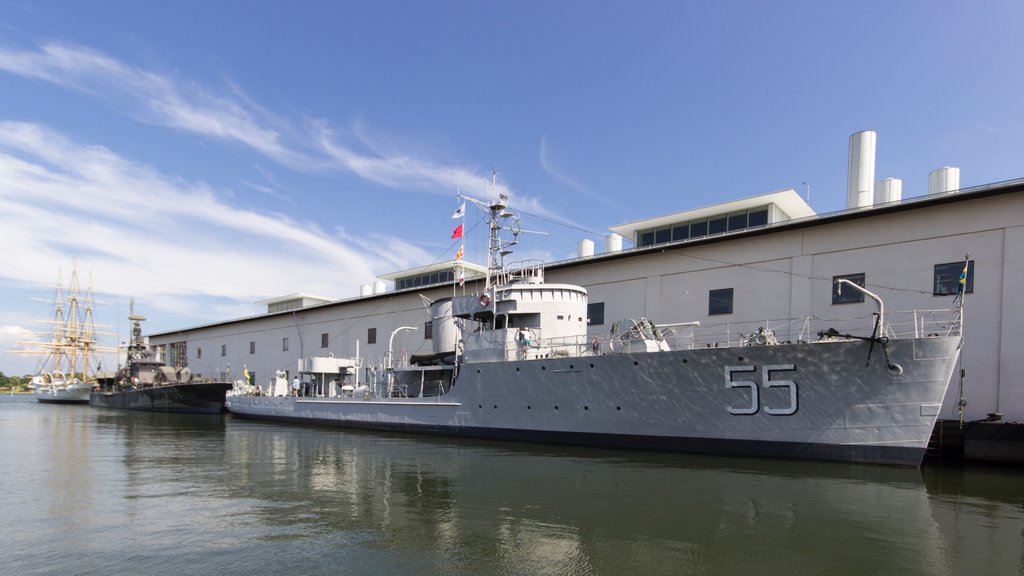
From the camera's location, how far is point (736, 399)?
1416 centimetres

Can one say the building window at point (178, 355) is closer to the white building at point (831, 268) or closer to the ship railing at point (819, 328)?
the white building at point (831, 268)

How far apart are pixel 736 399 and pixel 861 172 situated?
36.8 feet

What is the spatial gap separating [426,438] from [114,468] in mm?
9453

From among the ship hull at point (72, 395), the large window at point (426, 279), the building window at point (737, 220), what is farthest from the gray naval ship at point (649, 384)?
the ship hull at point (72, 395)

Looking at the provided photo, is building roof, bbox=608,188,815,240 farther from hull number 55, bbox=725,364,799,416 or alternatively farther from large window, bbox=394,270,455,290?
large window, bbox=394,270,455,290

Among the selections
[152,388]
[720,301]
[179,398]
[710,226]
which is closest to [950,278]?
[720,301]

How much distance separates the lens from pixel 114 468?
13.8 m

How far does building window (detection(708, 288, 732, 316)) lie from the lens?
20422 millimetres

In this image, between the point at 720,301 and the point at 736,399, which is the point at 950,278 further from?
the point at 736,399

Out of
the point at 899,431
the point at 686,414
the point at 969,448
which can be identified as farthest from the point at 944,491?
the point at 686,414

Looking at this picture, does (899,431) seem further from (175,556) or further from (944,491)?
(175,556)

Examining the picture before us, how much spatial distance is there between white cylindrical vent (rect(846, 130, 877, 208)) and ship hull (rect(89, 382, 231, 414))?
3688 cm

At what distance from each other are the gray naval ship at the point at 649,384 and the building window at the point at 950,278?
0.81 meters

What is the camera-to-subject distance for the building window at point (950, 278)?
1550 centimetres
